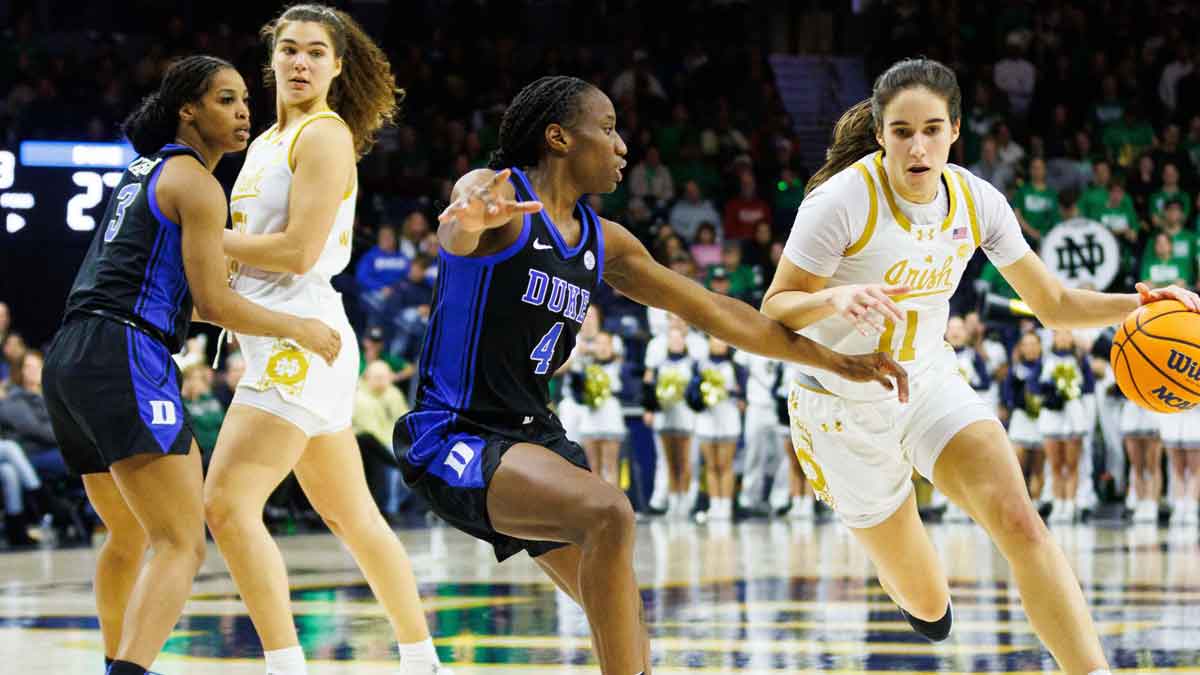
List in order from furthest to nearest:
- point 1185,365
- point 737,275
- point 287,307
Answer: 1. point 737,275
2. point 287,307
3. point 1185,365

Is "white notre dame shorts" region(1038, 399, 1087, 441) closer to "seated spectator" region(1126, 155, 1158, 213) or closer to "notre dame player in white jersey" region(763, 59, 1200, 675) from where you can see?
"seated spectator" region(1126, 155, 1158, 213)

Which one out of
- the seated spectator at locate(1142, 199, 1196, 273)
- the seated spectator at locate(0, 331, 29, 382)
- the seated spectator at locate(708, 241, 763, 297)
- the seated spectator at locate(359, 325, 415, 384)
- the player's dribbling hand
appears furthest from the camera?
the seated spectator at locate(708, 241, 763, 297)

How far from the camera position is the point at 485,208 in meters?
4.12

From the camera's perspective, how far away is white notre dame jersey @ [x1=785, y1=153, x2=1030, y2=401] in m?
5.02

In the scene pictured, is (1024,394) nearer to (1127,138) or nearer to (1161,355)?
(1127,138)

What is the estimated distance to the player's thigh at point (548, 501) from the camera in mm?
4184

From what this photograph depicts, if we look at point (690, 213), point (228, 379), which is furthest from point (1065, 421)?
point (228, 379)

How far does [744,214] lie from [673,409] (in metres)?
3.47

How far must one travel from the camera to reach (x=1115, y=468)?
50.1ft

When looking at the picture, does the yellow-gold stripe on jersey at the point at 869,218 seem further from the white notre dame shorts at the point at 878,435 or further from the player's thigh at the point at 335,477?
the player's thigh at the point at 335,477

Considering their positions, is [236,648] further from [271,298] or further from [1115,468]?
[1115,468]

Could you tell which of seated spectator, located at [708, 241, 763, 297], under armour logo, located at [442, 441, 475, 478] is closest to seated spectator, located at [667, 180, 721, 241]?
seated spectator, located at [708, 241, 763, 297]

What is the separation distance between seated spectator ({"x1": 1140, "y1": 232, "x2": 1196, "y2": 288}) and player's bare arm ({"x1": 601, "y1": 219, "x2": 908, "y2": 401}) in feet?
37.4

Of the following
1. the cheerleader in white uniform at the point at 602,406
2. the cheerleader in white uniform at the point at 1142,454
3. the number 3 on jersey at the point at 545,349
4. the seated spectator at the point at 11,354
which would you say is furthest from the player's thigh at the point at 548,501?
the cheerleader in white uniform at the point at 1142,454
